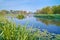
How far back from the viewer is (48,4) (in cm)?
405

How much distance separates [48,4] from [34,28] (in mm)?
750

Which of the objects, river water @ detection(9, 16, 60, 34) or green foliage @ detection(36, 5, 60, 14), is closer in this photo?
river water @ detection(9, 16, 60, 34)

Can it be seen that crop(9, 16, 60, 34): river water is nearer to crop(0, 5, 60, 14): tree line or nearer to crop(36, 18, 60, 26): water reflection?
crop(36, 18, 60, 26): water reflection

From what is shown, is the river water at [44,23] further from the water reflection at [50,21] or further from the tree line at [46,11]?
the tree line at [46,11]

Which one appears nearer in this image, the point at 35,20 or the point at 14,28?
the point at 14,28

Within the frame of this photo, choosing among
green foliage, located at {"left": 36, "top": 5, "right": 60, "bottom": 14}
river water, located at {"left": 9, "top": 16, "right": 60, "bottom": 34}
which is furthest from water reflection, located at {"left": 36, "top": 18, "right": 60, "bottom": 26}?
green foliage, located at {"left": 36, "top": 5, "right": 60, "bottom": 14}

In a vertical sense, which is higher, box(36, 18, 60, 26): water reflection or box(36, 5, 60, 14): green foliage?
box(36, 5, 60, 14): green foliage

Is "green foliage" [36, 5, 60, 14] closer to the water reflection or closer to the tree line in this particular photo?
the tree line

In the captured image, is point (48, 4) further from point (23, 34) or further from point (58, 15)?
point (23, 34)

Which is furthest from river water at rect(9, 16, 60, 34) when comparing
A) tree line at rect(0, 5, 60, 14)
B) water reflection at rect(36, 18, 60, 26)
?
tree line at rect(0, 5, 60, 14)

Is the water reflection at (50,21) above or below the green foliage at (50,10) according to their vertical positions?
below

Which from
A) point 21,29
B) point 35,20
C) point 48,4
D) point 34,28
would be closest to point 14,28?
point 21,29

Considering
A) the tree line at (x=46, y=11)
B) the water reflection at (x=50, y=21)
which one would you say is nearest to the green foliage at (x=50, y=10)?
the tree line at (x=46, y=11)

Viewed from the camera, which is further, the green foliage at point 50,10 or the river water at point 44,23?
the green foliage at point 50,10
